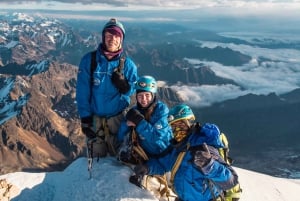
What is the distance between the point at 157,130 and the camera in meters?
15.3

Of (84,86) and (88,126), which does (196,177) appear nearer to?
(88,126)

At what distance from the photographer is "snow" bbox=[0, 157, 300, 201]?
16562mm

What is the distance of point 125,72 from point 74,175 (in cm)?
539

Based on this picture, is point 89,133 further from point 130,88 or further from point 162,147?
point 162,147

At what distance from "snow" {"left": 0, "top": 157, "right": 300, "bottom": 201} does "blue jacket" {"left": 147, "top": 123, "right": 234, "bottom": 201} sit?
239 cm

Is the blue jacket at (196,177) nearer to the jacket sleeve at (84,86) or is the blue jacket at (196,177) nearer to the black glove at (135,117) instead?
the black glove at (135,117)

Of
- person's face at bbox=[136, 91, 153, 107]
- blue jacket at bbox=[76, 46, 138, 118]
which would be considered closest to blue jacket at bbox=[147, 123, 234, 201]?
person's face at bbox=[136, 91, 153, 107]

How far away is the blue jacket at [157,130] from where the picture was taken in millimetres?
15273

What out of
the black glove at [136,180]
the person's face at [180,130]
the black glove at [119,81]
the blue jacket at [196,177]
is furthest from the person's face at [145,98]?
the black glove at [136,180]

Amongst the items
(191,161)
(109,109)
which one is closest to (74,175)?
(109,109)

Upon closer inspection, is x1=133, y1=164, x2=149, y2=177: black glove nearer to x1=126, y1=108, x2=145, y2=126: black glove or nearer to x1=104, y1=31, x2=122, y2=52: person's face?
x1=126, y1=108, x2=145, y2=126: black glove

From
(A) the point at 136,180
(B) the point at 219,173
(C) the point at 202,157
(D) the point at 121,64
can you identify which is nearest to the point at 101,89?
(D) the point at 121,64

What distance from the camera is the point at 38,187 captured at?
20.7 metres

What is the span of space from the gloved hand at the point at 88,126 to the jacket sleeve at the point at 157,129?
3.57 metres
